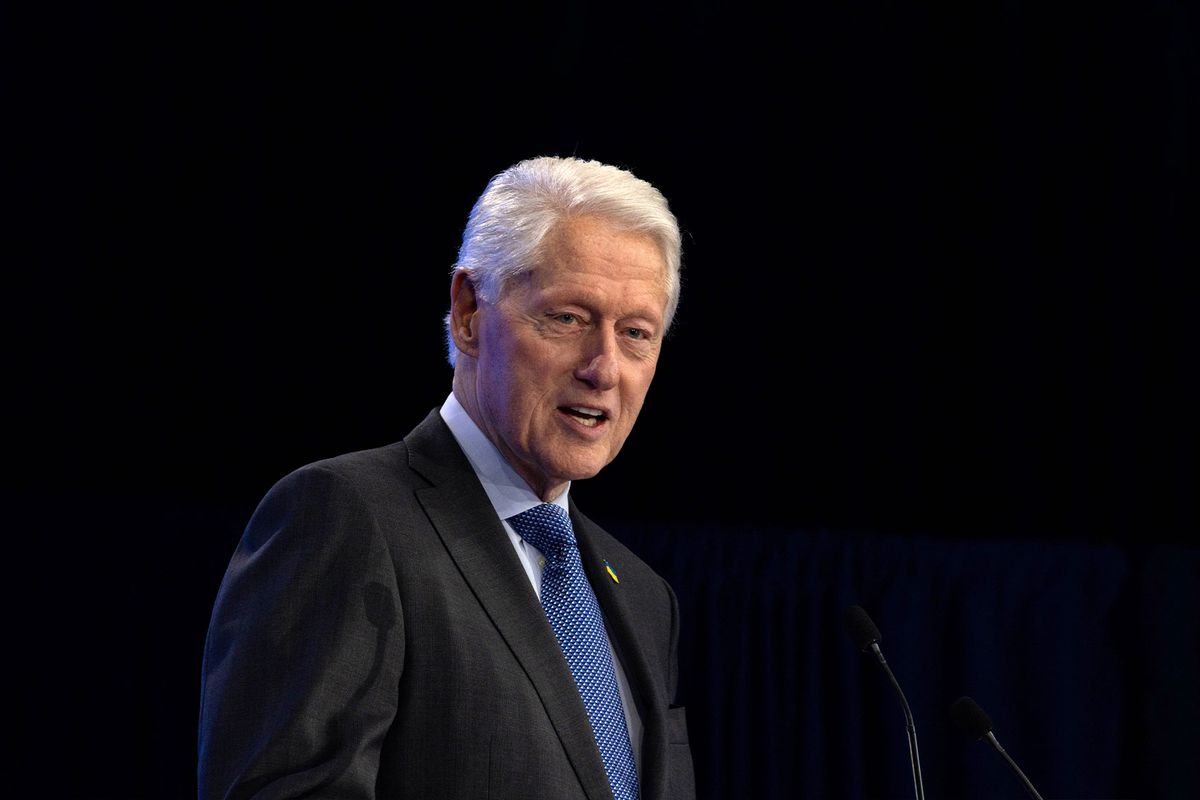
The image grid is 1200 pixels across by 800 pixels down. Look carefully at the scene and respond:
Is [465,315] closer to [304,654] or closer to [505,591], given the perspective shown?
[505,591]

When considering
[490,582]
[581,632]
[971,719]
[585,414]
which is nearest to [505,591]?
[490,582]

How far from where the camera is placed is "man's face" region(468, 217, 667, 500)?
1.68m

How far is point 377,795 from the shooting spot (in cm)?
141

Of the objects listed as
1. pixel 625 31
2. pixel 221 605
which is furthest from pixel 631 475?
pixel 221 605

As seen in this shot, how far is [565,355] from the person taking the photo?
169 cm

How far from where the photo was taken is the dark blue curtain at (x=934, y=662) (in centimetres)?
296

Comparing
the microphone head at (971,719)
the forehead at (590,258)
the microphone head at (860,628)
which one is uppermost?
the forehead at (590,258)

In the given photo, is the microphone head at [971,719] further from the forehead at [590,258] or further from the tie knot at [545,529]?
the forehead at [590,258]

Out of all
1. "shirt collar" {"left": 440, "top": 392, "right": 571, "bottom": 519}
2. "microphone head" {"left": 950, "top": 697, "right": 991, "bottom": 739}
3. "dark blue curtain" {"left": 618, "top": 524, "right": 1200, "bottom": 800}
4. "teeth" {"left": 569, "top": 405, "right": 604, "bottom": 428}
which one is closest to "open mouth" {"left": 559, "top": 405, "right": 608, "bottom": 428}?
"teeth" {"left": 569, "top": 405, "right": 604, "bottom": 428}

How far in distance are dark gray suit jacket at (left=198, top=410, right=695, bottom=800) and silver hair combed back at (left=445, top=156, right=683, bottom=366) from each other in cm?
32

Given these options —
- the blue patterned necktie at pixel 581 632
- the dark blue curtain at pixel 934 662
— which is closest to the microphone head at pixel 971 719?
the blue patterned necktie at pixel 581 632

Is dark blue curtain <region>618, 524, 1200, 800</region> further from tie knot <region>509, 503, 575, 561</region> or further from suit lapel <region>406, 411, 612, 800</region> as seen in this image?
suit lapel <region>406, 411, 612, 800</region>

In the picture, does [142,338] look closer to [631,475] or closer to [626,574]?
[631,475]

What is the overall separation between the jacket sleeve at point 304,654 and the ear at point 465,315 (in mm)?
345
